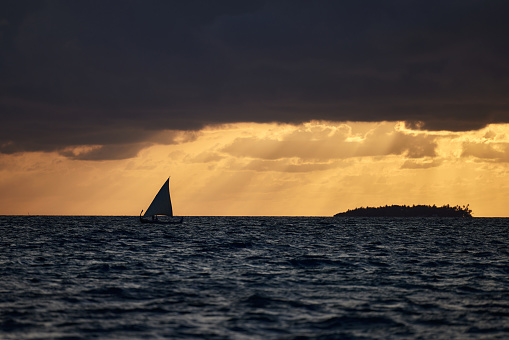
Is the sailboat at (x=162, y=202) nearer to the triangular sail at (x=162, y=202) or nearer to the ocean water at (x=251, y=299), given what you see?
the triangular sail at (x=162, y=202)

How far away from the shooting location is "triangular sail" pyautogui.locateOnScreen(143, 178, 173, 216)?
12162 centimetres

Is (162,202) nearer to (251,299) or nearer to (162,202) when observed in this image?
(162,202)

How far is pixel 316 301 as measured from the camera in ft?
84.2

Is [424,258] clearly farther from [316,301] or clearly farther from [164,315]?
[164,315]

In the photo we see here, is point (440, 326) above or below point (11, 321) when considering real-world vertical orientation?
below

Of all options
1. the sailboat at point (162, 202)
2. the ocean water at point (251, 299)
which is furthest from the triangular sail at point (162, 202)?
the ocean water at point (251, 299)

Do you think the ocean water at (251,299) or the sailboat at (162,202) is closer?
the ocean water at (251,299)

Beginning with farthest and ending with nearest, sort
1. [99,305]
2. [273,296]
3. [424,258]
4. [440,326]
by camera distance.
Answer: [424,258]
[273,296]
[99,305]
[440,326]

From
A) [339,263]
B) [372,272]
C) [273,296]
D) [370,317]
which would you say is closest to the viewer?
[370,317]

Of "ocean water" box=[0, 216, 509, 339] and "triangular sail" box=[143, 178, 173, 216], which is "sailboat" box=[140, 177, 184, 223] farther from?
"ocean water" box=[0, 216, 509, 339]

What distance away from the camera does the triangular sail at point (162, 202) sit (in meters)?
122

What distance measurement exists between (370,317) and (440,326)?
2695 mm

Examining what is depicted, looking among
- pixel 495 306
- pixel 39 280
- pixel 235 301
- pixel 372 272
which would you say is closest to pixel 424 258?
pixel 372 272

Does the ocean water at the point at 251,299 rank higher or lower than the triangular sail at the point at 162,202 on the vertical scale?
lower
